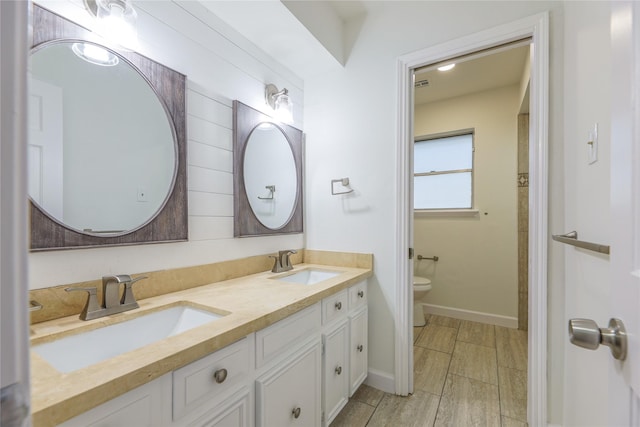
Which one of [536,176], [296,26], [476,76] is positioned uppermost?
[476,76]

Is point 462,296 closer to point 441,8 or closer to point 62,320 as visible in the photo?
point 441,8

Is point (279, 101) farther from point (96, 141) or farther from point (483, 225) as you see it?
point (483, 225)

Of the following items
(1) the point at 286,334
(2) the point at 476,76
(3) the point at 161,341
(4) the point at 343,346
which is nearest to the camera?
(3) the point at 161,341

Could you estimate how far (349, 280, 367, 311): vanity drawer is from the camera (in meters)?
1.67

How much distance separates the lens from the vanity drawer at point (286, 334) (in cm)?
101

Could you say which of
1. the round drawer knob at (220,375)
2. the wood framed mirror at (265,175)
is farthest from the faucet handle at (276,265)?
the round drawer knob at (220,375)

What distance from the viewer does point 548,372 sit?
142cm

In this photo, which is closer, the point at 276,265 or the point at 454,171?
the point at 276,265

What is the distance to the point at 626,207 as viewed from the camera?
0.46 meters

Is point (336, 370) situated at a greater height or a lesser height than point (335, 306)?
lesser

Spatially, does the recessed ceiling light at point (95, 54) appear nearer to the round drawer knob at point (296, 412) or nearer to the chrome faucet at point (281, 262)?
the chrome faucet at point (281, 262)

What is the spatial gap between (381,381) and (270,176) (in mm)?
1564

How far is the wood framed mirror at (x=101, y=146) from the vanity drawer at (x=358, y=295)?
1002mm

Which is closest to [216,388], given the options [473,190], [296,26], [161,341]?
[161,341]
